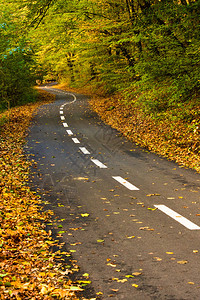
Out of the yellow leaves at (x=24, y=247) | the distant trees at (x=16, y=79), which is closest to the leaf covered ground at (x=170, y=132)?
the yellow leaves at (x=24, y=247)

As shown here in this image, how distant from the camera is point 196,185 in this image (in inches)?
327

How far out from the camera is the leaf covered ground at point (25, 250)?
3.90 meters

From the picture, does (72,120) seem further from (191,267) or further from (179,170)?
(191,267)

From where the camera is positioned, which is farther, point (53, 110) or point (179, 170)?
point (53, 110)

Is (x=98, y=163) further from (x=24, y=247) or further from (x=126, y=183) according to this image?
(x=24, y=247)

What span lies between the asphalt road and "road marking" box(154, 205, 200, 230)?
0.05 ft

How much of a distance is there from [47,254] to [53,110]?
2168cm

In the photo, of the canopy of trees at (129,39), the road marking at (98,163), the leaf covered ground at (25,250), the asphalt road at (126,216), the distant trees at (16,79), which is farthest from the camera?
the distant trees at (16,79)

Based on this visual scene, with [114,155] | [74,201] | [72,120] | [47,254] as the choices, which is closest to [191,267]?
[47,254]

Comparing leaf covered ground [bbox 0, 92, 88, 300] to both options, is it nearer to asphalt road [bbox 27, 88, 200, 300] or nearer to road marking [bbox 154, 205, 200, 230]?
asphalt road [bbox 27, 88, 200, 300]

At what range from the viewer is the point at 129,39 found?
1730cm

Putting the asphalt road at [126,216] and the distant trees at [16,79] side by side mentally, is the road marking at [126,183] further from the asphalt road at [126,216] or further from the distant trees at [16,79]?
the distant trees at [16,79]

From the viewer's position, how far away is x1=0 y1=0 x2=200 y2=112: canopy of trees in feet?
39.4

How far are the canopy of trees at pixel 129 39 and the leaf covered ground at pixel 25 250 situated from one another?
4588 millimetres
